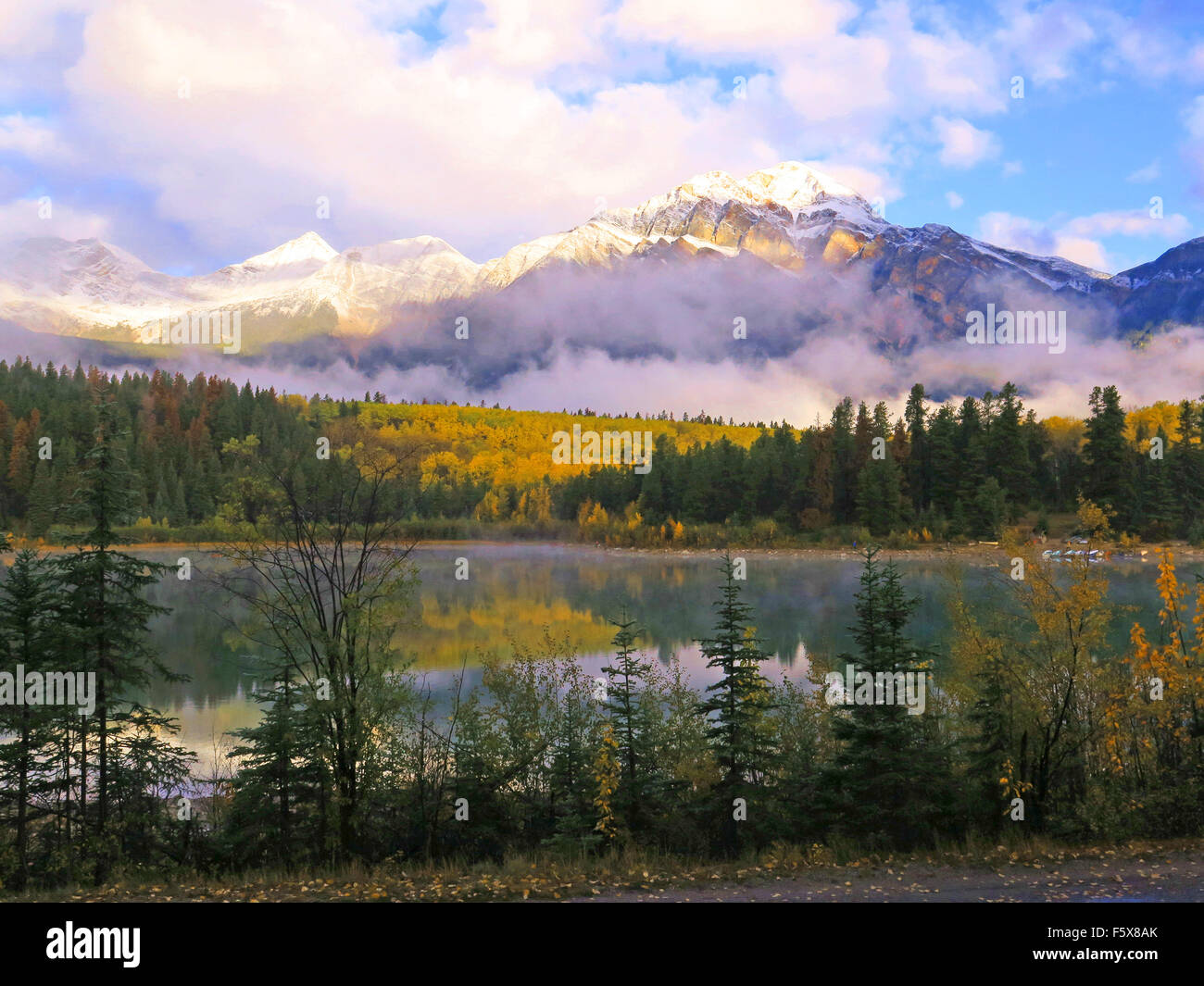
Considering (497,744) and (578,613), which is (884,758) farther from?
(578,613)

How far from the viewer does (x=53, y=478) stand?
274 feet

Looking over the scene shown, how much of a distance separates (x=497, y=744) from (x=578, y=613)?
1236 inches

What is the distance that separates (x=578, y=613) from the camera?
149ft

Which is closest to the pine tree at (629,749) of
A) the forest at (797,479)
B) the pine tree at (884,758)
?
the pine tree at (884,758)

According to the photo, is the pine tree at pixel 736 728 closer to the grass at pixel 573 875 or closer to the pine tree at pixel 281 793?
the grass at pixel 573 875

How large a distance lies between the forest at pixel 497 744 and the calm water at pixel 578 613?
1.49 metres

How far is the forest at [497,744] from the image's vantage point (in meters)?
12.0

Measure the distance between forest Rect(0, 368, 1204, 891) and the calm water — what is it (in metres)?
1.49

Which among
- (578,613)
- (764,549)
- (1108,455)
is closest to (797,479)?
(764,549)

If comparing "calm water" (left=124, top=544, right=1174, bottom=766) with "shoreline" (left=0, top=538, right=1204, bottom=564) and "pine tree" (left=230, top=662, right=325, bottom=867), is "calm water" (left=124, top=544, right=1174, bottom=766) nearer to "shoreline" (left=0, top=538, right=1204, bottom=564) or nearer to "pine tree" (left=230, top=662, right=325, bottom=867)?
"shoreline" (left=0, top=538, right=1204, bottom=564)

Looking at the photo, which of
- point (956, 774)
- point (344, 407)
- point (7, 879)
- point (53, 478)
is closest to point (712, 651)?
point (956, 774)

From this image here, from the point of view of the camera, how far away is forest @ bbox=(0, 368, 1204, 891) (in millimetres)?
11992
